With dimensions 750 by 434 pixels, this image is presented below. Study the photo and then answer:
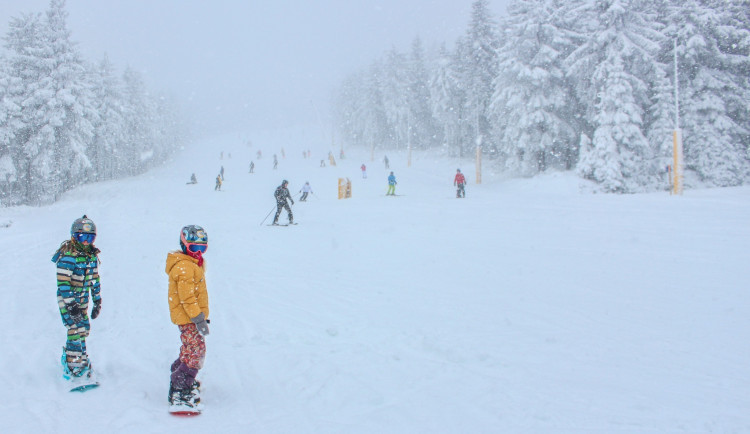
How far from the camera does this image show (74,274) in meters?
4.45

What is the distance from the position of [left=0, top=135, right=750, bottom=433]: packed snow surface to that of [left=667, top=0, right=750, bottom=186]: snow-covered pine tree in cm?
1296

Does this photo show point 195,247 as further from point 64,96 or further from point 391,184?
point 64,96

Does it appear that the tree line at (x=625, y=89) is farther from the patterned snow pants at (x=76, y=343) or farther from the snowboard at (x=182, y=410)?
the patterned snow pants at (x=76, y=343)

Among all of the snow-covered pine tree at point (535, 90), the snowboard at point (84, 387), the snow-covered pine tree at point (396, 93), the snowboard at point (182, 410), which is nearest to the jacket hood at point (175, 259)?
the snowboard at point (182, 410)

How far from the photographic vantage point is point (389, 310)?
7.07 m

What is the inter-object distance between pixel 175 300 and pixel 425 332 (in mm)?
3340

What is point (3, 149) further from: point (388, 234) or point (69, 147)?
point (388, 234)

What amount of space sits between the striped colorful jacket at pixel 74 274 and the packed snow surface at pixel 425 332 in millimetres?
934

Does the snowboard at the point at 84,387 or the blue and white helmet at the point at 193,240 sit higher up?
the blue and white helmet at the point at 193,240

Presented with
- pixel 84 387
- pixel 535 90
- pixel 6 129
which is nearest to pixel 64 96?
pixel 6 129

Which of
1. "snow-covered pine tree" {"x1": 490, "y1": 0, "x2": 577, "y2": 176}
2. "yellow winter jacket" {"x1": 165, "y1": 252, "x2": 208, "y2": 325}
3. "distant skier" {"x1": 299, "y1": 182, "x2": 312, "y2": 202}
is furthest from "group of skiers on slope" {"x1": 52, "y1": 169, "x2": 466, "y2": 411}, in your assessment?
"snow-covered pine tree" {"x1": 490, "y1": 0, "x2": 577, "y2": 176}

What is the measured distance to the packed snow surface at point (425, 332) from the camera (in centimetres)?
394

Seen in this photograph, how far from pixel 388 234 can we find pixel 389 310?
7.34 meters

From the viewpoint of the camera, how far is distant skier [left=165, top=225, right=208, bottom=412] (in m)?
3.87
